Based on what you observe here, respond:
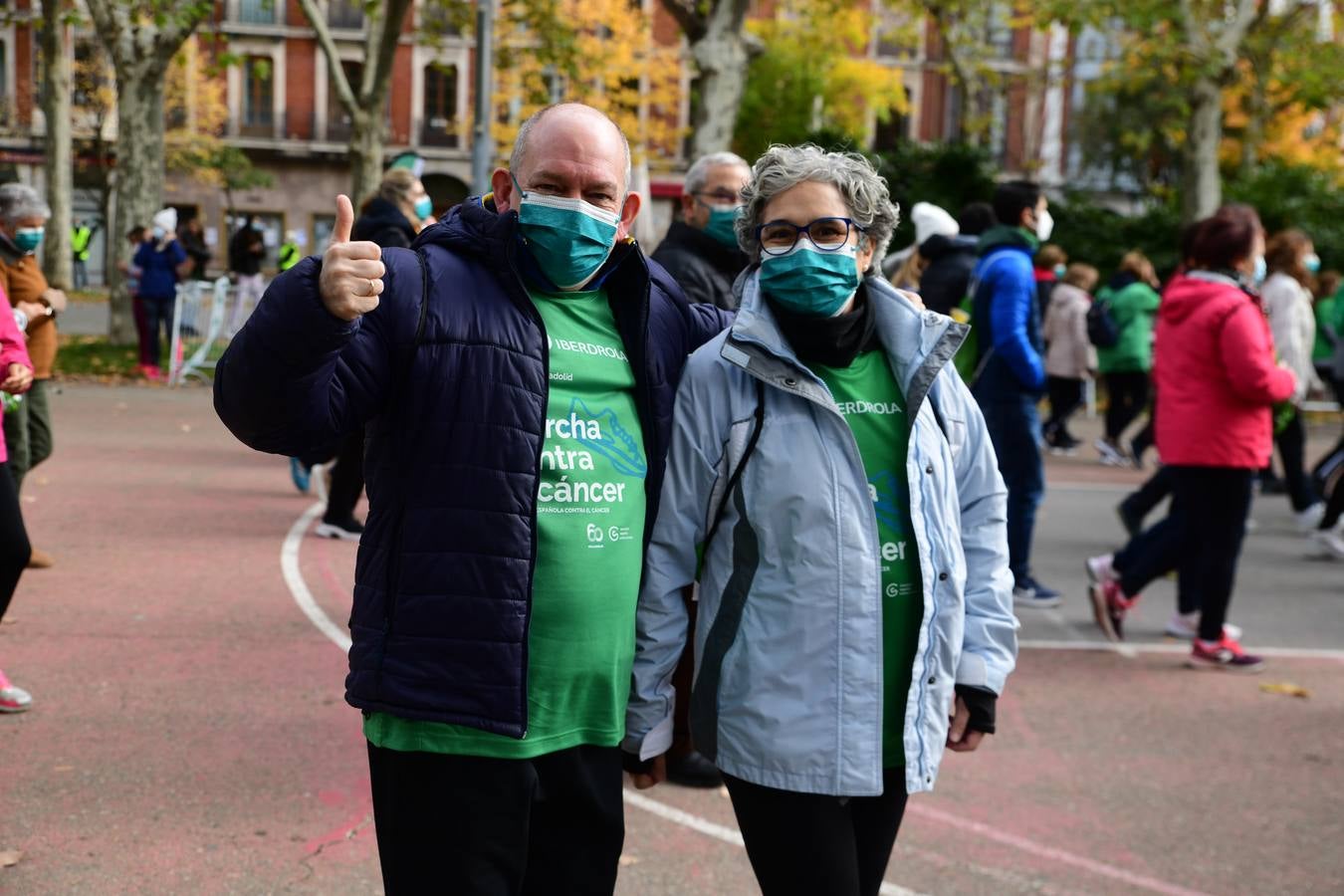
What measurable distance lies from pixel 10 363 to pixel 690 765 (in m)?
2.81

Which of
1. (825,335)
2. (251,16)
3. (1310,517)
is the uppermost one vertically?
(251,16)

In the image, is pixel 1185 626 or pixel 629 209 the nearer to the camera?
pixel 629 209

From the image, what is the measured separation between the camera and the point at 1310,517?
11570 millimetres

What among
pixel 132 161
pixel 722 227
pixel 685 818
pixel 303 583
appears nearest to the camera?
pixel 685 818

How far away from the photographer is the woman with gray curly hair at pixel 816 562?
9.57 ft

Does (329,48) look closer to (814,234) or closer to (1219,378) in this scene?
(1219,378)

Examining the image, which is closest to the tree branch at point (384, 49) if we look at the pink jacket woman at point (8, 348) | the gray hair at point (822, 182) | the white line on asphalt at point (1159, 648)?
the white line on asphalt at point (1159, 648)

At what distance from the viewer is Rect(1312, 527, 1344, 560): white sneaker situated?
10.5m

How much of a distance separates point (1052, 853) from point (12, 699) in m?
3.74

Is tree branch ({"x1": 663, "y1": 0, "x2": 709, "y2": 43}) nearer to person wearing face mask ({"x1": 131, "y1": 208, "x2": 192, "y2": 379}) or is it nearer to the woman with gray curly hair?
person wearing face mask ({"x1": 131, "y1": 208, "x2": 192, "y2": 379})

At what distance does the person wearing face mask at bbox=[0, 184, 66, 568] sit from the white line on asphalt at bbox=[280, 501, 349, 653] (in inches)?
50.7

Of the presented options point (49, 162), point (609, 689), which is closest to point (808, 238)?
point (609, 689)

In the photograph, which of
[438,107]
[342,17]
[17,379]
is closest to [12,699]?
[17,379]

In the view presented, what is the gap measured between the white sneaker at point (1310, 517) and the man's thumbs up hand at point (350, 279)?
34.4 feet
